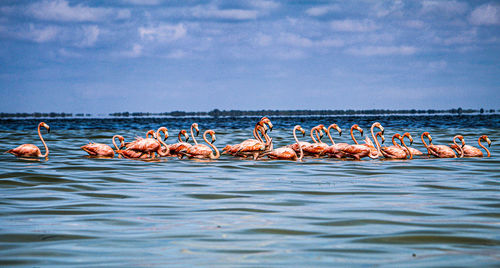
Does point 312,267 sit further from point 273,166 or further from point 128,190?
point 273,166

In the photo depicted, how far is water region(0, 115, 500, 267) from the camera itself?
6.14m

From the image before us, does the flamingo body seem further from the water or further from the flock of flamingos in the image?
the water

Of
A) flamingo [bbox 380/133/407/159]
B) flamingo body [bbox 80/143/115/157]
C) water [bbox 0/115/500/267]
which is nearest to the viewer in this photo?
water [bbox 0/115/500/267]

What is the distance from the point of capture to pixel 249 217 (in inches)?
330

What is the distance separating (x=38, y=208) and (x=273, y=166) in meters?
8.12

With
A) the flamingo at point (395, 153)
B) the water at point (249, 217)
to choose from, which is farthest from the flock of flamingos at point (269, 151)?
the water at point (249, 217)

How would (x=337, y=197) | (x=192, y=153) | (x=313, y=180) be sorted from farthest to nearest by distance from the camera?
(x=192, y=153), (x=313, y=180), (x=337, y=197)

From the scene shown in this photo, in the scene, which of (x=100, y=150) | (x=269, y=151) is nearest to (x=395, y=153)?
(x=269, y=151)

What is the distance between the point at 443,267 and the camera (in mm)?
5625

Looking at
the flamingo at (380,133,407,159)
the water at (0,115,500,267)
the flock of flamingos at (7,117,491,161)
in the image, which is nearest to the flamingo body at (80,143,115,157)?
the flock of flamingos at (7,117,491,161)

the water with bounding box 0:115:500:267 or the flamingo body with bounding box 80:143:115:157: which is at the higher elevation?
the flamingo body with bounding box 80:143:115:157

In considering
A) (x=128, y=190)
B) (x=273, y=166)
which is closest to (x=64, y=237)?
(x=128, y=190)

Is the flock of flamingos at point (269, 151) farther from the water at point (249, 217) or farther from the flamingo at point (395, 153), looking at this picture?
the water at point (249, 217)

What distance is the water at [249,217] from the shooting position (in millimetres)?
6137
